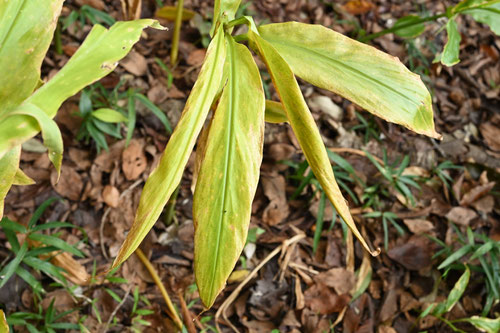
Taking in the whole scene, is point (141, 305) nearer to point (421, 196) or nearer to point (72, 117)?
point (72, 117)

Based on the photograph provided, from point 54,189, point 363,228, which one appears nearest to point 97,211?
point 54,189

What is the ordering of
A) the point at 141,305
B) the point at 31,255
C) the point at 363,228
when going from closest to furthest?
the point at 31,255, the point at 141,305, the point at 363,228

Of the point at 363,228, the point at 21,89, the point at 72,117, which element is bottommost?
the point at 363,228

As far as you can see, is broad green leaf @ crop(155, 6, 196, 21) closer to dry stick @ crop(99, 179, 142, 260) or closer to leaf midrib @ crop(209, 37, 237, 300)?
dry stick @ crop(99, 179, 142, 260)

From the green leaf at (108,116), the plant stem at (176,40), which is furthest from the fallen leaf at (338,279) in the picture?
the plant stem at (176,40)

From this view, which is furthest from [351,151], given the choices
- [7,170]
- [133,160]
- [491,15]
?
[7,170]
